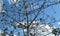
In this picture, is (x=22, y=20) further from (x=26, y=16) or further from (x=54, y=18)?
(x=54, y=18)

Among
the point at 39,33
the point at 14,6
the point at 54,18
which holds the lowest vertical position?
the point at 39,33

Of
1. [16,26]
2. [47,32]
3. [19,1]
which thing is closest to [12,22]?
[16,26]

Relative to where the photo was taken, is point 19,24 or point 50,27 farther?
point 50,27

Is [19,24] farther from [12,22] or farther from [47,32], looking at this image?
[47,32]

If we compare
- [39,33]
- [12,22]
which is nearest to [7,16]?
[12,22]

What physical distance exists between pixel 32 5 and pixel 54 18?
4.32 ft

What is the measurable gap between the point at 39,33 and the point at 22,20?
1.16 metres

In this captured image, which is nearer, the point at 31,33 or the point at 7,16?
the point at 7,16

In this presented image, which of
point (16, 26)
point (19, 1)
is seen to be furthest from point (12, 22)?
point (19, 1)

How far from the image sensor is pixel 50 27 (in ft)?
37.2

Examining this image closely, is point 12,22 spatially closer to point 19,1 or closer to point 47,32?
point 19,1

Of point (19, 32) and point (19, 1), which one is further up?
point (19, 1)

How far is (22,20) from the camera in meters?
10.5

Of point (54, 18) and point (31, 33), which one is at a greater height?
point (54, 18)
